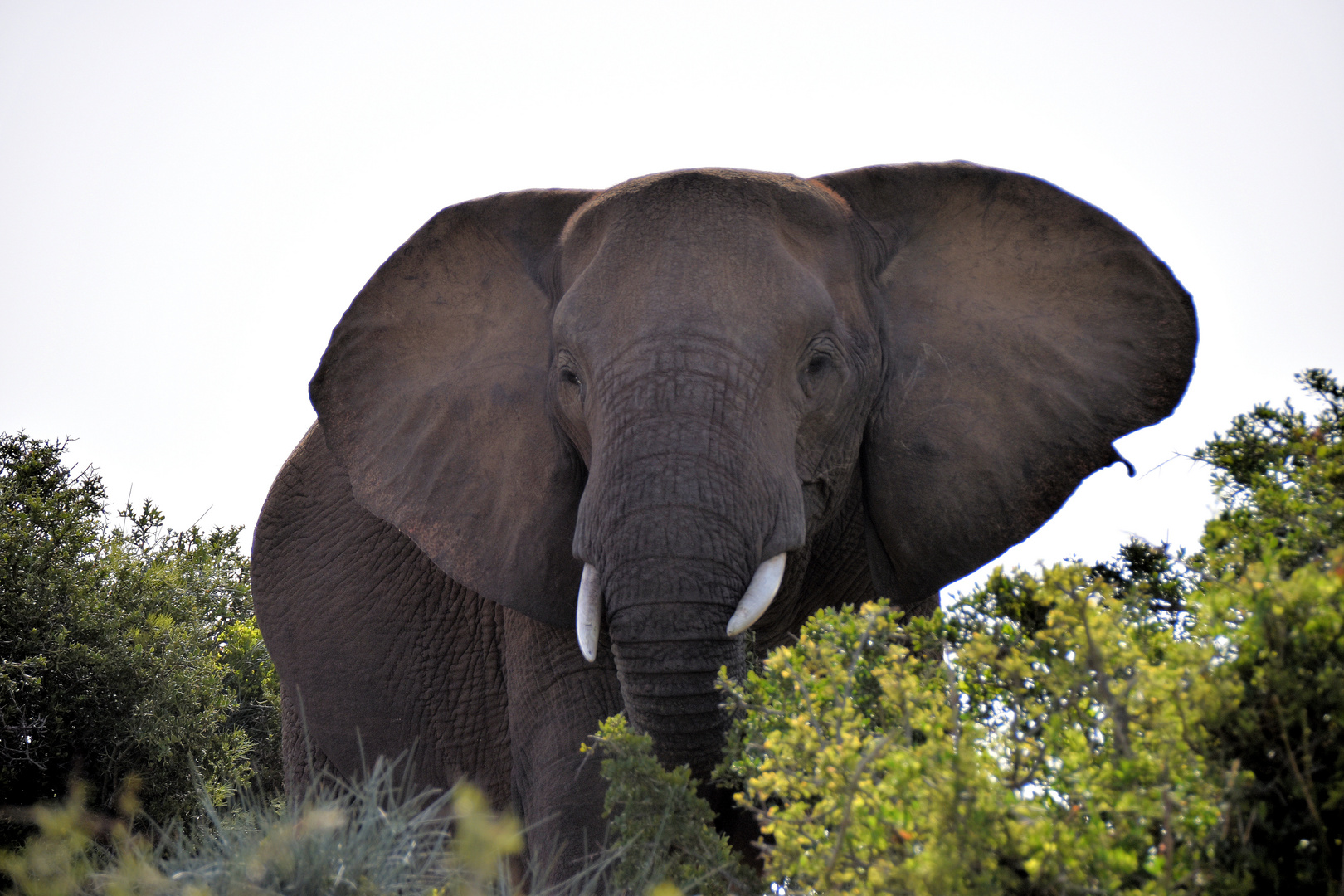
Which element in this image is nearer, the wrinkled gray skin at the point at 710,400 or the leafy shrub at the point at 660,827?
the leafy shrub at the point at 660,827

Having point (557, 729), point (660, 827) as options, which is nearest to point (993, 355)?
point (557, 729)

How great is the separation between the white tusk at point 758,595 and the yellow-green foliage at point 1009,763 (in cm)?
54

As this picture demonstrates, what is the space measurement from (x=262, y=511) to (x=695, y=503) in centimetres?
422

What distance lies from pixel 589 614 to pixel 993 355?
6.51 feet

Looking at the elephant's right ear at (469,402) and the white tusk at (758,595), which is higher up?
the elephant's right ear at (469,402)

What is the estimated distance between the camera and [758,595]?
347cm

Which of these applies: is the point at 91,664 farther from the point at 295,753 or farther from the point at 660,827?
the point at 660,827

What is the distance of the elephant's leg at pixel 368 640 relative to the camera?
224 inches

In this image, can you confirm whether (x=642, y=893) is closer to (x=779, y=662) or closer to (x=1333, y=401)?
(x=779, y=662)

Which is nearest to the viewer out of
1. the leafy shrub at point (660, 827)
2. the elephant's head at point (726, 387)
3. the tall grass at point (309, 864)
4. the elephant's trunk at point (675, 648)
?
the tall grass at point (309, 864)

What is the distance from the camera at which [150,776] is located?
7.25 m

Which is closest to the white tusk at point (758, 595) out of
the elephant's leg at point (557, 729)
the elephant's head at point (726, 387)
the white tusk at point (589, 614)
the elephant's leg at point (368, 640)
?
the elephant's head at point (726, 387)

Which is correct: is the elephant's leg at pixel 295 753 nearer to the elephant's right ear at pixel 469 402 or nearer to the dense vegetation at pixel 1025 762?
the elephant's right ear at pixel 469 402

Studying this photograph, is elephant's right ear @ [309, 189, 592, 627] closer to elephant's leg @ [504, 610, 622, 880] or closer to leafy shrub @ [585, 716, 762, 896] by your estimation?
elephant's leg @ [504, 610, 622, 880]
